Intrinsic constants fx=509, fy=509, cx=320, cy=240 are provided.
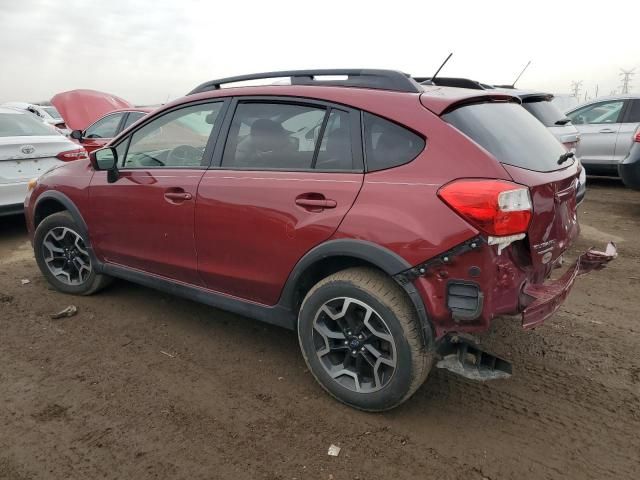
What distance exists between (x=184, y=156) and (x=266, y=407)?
173cm

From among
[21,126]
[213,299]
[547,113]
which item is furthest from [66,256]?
[547,113]

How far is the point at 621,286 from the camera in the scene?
4.49m

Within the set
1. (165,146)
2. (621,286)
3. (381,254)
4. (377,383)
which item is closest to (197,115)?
(165,146)

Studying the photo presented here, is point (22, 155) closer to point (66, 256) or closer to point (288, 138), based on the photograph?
point (66, 256)

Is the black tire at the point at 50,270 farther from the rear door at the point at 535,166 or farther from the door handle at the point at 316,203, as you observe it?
A: the rear door at the point at 535,166

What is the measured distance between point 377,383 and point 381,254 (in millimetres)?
699

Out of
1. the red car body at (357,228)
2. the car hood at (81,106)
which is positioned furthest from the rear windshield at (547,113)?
the car hood at (81,106)

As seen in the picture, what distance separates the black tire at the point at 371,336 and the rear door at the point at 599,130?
7898mm

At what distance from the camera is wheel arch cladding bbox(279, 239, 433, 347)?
2.45 m

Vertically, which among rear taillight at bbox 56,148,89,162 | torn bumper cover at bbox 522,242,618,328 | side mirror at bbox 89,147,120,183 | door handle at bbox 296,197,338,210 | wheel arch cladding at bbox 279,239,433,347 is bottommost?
torn bumper cover at bbox 522,242,618,328

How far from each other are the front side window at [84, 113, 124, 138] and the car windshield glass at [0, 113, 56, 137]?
171 cm

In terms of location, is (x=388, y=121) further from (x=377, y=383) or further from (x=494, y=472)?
(x=494, y=472)

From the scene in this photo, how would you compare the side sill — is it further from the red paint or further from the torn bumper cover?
the torn bumper cover

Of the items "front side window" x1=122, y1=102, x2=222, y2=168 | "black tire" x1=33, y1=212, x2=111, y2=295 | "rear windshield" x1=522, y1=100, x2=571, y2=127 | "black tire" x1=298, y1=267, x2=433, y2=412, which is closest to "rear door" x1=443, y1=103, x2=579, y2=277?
"black tire" x1=298, y1=267, x2=433, y2=412
